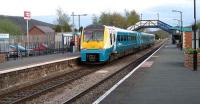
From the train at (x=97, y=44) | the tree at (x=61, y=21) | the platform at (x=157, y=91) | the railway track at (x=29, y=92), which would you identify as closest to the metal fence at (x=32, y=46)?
the train at (x=97, y=44)

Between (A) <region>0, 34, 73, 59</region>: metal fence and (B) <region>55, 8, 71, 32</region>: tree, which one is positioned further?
(B) <region>55, 8, 71, 32</region>: tree

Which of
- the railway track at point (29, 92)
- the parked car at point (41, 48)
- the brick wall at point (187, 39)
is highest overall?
the brick wall at point (187, 39)

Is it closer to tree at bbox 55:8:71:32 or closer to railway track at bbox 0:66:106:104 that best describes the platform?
railway track at bbox 0:66:106:104

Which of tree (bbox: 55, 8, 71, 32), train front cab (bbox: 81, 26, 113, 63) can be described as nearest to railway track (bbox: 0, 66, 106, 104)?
train front cab (bbox: 81, 26, 113, 63)

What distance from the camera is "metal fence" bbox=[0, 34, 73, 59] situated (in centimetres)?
3783

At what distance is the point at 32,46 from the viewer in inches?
1828

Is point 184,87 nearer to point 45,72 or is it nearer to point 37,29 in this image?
point 45,72

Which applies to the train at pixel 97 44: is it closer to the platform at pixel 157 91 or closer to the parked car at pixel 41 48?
the platform at pixel 157 91

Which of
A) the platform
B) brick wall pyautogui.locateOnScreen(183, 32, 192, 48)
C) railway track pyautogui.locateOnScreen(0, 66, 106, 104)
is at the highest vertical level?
brick wall pyautogui.locateOnScreen(183, 32, 192, 48)

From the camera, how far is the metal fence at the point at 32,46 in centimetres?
3783

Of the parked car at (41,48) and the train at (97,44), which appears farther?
the parked car at (41,48)

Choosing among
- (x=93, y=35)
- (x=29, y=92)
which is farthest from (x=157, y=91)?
(x=93, y=35)

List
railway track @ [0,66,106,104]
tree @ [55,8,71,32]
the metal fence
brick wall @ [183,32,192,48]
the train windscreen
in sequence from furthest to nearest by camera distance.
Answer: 1. tree @ [55,8,71,32]
2. brick wall @ [183,32,192,48]
3. the metal fence
4. the train windscreen
5. railway track @ [0,66,106,104]

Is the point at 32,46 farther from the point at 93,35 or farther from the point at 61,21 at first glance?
the point at 61,21
